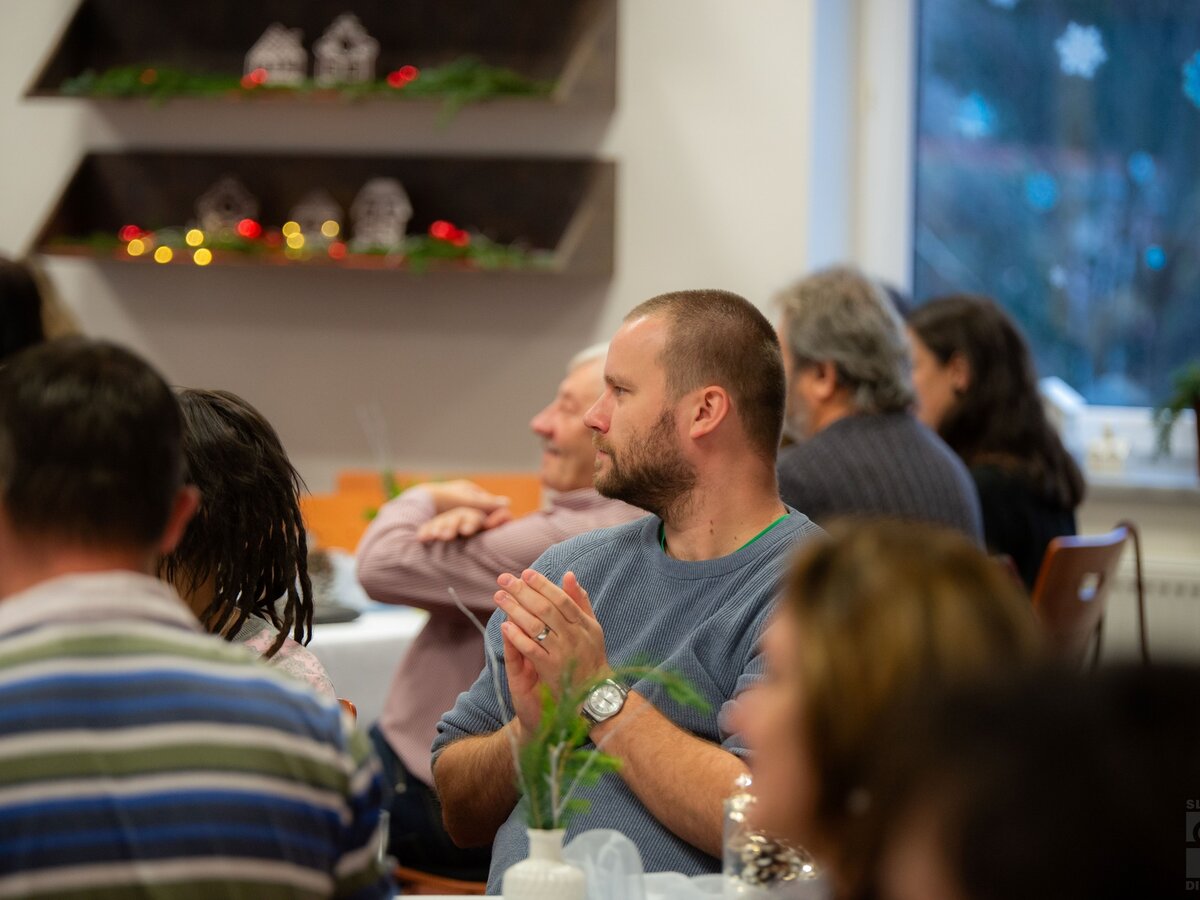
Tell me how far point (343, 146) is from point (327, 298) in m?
0.49

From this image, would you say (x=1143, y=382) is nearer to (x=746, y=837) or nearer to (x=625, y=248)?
(x=625, y=248)

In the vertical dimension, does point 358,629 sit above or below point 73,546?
below

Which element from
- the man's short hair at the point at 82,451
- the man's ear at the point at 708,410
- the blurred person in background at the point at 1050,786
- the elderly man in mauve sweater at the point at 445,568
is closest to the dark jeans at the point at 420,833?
the elderly man in mauve sweater at the point at 445,568

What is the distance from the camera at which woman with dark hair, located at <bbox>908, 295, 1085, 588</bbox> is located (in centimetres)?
368

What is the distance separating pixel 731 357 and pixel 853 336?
3.92 feet

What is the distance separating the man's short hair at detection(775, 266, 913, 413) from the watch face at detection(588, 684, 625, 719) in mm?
1449

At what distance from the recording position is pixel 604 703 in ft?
6.15

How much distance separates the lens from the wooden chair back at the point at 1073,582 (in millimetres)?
3281

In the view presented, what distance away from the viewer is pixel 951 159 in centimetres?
498

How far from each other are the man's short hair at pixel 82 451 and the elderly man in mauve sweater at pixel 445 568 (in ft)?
4.88

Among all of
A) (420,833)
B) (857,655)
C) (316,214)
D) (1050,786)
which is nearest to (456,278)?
(316,214)

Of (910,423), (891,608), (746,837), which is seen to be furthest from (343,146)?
(891,608)

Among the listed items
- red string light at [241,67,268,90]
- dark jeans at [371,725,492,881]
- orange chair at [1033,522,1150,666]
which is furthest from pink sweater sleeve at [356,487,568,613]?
red string light at [241,67,268,90]

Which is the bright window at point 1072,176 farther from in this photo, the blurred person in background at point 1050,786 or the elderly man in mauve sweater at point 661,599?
the blurred person in background at point 1050,786
